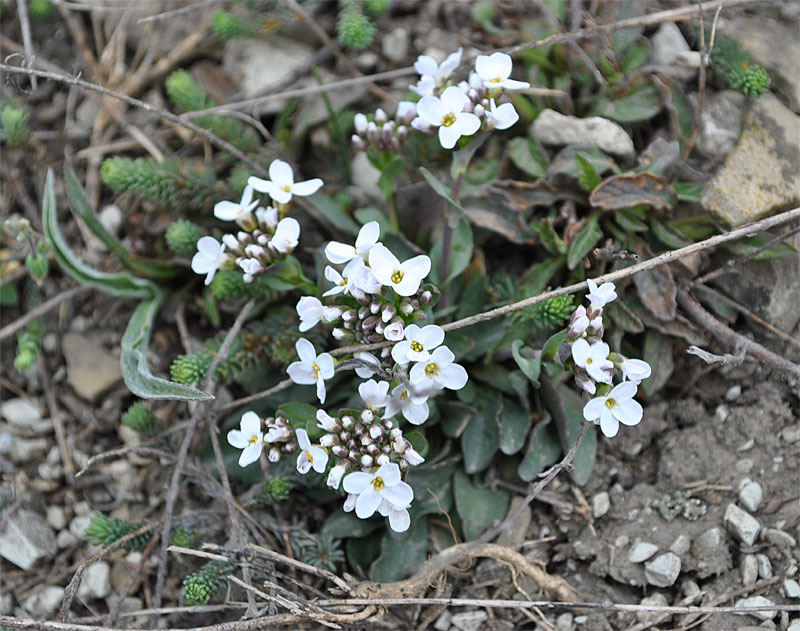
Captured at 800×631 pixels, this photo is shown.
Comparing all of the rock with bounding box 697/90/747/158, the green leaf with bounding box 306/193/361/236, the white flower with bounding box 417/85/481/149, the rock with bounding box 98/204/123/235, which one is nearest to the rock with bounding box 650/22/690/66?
the rock with bounding box 697/90/747/158

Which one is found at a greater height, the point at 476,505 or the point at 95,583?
the point at 476,505

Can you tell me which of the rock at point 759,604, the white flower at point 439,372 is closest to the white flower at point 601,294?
the white flower at point 439,372

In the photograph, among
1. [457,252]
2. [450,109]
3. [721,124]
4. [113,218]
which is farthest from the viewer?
[113,218]

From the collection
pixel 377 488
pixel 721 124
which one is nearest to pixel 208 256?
pixel 377 488

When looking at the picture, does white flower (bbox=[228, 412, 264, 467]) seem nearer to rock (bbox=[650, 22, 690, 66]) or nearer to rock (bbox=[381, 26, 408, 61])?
rock (bbox=[381, 26, 408, 61])

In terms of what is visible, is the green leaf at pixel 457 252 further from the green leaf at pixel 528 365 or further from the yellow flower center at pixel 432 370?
the yellow flower center at pixel 432 370

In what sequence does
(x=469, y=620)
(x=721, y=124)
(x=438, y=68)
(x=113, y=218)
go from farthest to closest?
(x=113, y=218), (x=721, y=124), (x=438, y=68), (x=469, y=620)

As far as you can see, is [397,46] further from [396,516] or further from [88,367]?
[396,516]
